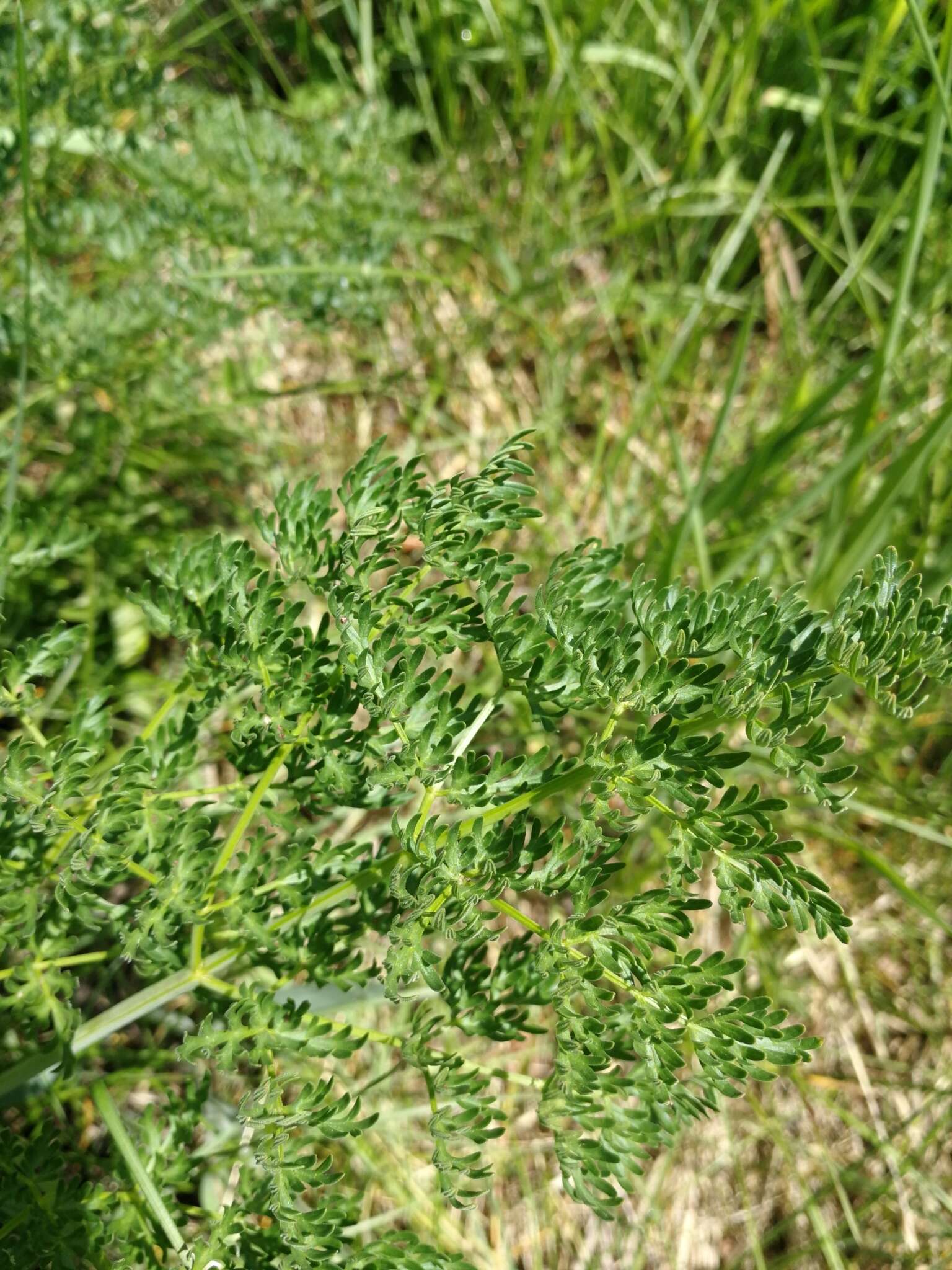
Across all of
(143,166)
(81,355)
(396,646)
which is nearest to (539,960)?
(396,646)

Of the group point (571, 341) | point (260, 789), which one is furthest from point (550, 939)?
point (571, 341)

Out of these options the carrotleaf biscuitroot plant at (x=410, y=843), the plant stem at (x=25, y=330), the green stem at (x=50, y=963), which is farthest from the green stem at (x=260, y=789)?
the plant stem at (x=25, y=330)

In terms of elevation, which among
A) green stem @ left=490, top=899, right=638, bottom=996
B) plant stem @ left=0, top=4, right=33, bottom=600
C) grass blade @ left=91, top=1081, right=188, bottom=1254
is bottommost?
grass blade @ left=91, top=1081, right=188, bottom=1254

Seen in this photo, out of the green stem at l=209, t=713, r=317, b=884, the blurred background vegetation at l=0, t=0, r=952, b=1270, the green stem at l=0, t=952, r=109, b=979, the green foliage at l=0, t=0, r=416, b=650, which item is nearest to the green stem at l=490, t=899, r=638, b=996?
the green stem at l=209, t=713, r=317, b=884

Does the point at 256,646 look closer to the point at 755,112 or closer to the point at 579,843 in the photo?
the point at 579,843

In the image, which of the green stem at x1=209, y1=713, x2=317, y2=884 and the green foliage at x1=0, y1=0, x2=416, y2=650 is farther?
the green foliage at x1=0, y1=0, x2=416, y2=650

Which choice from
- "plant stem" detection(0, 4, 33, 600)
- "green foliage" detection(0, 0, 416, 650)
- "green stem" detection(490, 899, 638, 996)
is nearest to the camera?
"green stem" detection(490, 899, 638, 996)

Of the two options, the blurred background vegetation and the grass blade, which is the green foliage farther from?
the grass blade
